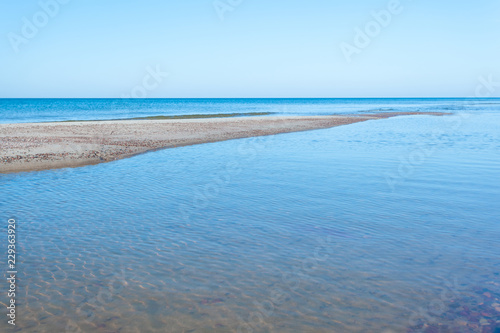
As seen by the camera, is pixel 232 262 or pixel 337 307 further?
pixel 232 262

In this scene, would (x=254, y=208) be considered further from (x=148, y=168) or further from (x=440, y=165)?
(x=440, y=165)

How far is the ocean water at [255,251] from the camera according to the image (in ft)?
17.4

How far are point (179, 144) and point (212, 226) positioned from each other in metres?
15.8

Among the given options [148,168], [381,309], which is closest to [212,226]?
[381,309]

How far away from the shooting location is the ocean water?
5297mm

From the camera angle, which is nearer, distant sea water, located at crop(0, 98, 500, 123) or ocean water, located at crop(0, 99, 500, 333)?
ocean water, located at crop(0, 99, 500, 333)

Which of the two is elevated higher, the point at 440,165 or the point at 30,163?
the point at 440,165

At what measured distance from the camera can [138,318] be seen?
17.2 feet

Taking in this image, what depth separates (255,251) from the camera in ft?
24.3

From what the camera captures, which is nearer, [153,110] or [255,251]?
[255,251]

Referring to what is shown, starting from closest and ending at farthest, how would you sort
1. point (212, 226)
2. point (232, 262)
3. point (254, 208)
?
point (232, 262)
point (212, 226)
point (254, 208)

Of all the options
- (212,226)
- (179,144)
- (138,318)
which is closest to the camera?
(138,318)

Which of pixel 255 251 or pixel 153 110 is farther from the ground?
pixel 255 251

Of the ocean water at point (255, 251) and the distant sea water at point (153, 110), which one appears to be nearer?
the ocean water at point (255, 251)
